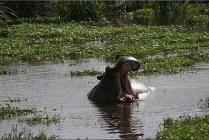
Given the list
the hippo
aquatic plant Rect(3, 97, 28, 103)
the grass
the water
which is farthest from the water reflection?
the grass

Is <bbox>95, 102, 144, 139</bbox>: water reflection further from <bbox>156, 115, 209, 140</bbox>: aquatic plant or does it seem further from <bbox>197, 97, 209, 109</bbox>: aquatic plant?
<bbox>197, 97, 209, 109</bbox>: aquatic plant

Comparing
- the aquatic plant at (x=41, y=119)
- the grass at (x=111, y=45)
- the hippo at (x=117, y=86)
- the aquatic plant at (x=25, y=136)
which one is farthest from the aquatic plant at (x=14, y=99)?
the grass at (x=111, y=45)

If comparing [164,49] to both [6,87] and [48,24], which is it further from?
[48,24]

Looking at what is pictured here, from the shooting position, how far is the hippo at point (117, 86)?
14469 millimetres

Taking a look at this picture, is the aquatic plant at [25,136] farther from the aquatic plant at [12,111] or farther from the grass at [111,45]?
the grass at [111,45]

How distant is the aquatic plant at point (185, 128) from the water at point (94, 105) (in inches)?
10.1

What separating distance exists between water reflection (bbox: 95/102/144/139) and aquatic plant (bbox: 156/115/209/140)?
0.48 meters

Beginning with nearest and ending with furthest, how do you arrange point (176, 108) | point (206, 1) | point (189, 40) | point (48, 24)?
1. point (176, 108)
2. point (189, 40)
3. point (48, 24)
4. point (206, 1)

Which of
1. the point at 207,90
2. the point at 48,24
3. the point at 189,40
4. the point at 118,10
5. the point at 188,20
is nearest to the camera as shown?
the point at 207,90

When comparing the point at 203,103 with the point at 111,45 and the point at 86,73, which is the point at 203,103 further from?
the point at 111,45

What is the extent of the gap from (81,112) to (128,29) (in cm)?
1565

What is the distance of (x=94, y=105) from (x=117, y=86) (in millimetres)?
704

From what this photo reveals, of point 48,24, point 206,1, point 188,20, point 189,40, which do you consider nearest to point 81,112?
point 189,40

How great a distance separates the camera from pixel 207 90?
49.3 feet
